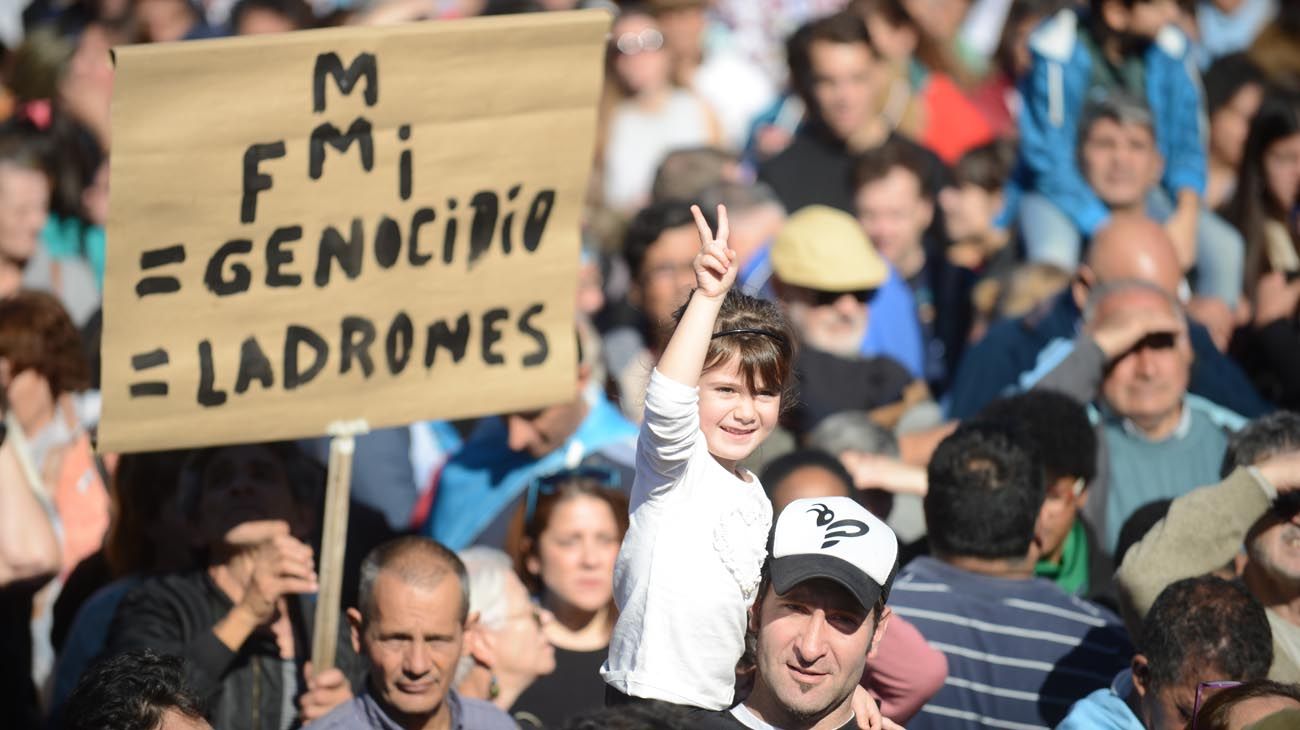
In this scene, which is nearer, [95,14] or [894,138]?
[894,138]

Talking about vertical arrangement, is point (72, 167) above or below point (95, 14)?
below

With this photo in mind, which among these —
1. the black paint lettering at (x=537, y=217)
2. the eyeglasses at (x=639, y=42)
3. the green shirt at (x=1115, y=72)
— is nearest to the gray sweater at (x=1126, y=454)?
the black paint lettering at (x=537, y=217)

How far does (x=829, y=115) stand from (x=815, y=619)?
6000 millimetres

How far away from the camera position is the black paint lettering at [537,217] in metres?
6.41

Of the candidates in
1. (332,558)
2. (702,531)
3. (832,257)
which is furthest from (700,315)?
(832,257)

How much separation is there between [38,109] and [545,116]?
5141 mm

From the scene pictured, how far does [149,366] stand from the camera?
5.84 m

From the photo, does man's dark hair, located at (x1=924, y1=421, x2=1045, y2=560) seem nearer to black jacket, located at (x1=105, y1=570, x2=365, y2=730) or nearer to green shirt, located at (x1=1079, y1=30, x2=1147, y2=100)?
black jacket, located at (x1=105, y1=570, x2=365, y2=730)

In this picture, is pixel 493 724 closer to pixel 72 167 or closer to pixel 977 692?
pixel 977 692

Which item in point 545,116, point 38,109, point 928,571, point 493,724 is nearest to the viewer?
point 493,724

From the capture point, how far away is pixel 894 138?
10148mm

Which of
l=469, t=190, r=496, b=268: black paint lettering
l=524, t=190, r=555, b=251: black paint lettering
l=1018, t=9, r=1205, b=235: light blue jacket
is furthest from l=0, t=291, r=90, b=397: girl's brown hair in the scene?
l=1018, t=9, r=1205, b=235: light blue jacket

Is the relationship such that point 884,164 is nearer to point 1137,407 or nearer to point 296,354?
point 1137,407

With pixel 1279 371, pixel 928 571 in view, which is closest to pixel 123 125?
pixel 928 571
